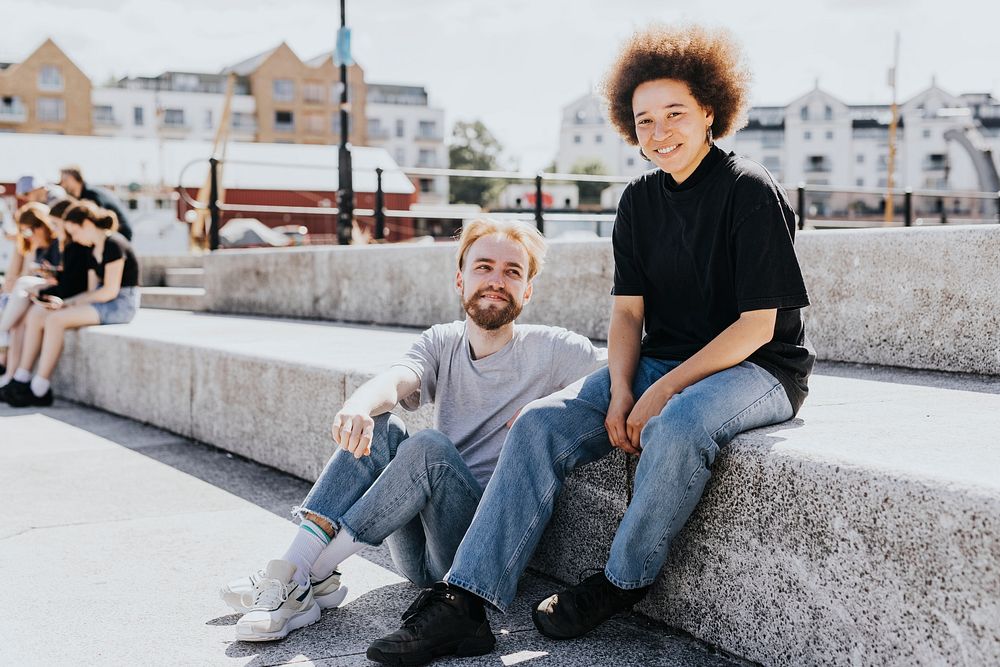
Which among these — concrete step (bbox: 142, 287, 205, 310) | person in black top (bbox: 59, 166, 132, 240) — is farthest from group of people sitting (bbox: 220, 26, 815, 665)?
concrete step (bbox: 142, 287, 205, 310)

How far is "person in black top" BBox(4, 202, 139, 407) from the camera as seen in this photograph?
6.79 m

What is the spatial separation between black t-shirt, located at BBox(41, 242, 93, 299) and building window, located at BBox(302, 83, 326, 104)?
75.0 metres

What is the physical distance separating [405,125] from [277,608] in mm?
90167

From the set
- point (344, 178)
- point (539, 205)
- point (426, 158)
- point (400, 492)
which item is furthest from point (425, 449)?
point (426, 158)

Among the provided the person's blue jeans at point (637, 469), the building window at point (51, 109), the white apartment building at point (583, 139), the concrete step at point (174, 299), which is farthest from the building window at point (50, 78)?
the person's blue jeans at point (637, 469)

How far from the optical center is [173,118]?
81.3m

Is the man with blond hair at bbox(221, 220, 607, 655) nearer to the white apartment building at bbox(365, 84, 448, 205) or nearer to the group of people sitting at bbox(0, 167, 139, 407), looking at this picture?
the group of people sitting at bbox(0, 167, 139, 407)

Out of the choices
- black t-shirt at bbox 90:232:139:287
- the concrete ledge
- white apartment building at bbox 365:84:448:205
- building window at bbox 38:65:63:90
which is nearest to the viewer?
the concrete ledge

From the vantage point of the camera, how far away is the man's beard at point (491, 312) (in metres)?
2.88

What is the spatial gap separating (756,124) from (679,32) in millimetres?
93422

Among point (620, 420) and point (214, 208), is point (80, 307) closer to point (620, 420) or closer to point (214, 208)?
Result: point (214, 208)

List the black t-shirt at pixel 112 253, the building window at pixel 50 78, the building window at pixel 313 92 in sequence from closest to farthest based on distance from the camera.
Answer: the black t-shirt at pixel 112 253, the building window at pixel 50 78, the building window at pixel 313 92

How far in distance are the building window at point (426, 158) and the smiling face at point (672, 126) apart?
293ft

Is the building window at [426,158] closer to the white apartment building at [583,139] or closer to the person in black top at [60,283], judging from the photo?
the white apartment building at [583,139]
